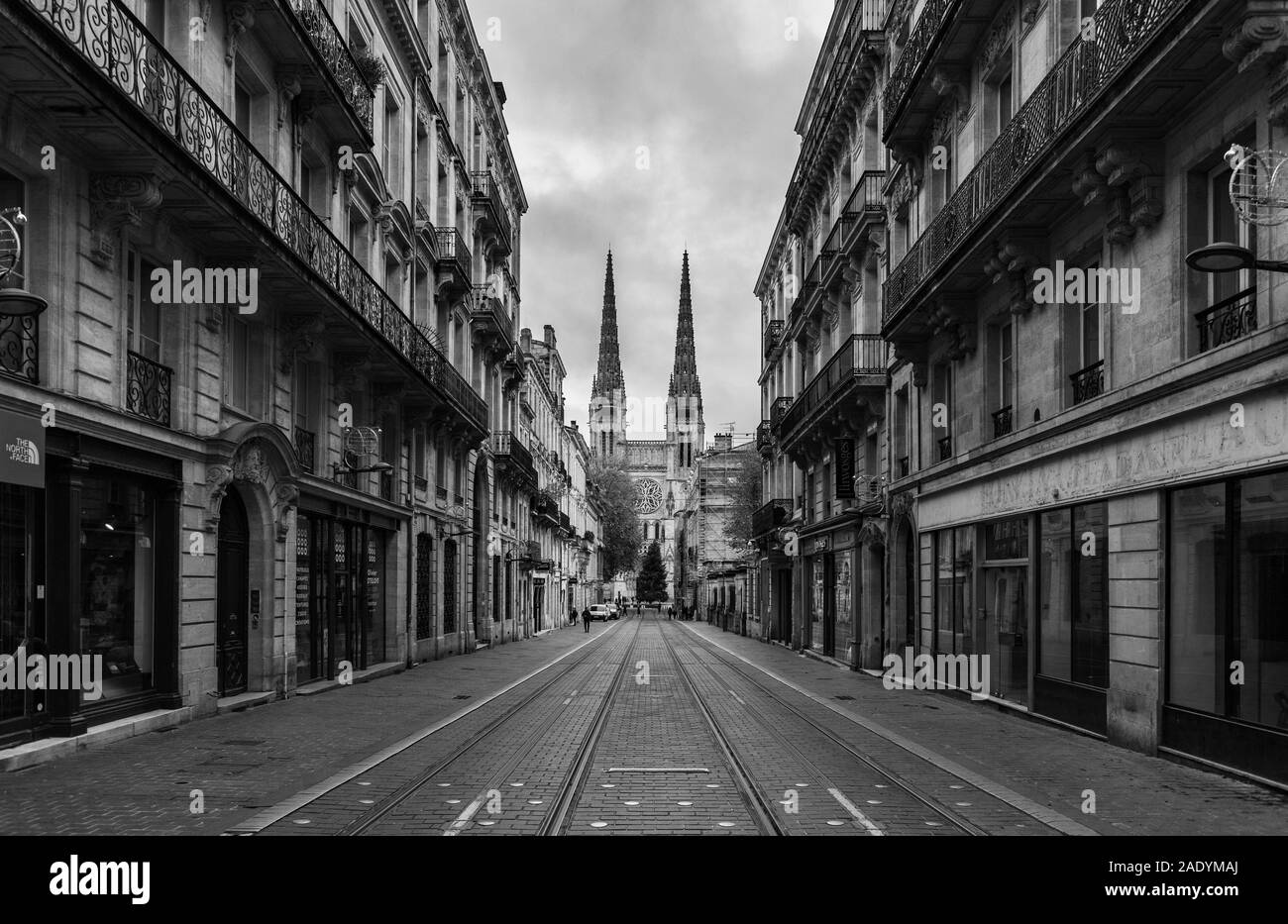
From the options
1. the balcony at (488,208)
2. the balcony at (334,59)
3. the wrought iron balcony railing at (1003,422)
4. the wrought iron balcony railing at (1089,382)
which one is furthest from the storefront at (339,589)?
the balcony at (488,208)

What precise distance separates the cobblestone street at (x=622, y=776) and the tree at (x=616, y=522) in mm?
89570

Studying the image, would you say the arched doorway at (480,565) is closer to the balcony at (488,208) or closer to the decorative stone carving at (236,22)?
the balcony at (488,208)

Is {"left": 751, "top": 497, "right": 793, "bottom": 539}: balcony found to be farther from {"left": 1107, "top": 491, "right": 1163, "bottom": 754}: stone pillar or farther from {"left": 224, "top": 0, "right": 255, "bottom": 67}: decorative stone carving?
{"left": 224, "top": 0, "right": 255, "bottom": 67}: decorative stone carving

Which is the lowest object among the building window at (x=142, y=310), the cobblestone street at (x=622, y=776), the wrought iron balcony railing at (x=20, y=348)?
the cobblestone street at (x=622, y=776)

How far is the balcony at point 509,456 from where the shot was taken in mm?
38938

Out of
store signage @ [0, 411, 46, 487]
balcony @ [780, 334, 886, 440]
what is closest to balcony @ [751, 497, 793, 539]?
balcony @ [780, 334, 886, 440]

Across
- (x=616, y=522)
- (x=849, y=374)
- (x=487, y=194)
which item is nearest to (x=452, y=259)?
(x=487, y=194)

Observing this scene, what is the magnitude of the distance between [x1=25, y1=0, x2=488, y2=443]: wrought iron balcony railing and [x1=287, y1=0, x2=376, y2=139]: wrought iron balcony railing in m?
2.67

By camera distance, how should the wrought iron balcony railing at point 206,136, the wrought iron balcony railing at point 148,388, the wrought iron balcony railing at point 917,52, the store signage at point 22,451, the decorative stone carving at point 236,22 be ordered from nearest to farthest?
the store signage at point 22,451 → the wrought iron balcony railing at point 206,136 → the wrought iron balcony railing at point 148,388 → the decorative stone carving at point 236,22 → the wrought iron balcony railing at point 917,52

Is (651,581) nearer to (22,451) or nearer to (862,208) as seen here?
(862,208)

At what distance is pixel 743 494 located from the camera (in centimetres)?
7056

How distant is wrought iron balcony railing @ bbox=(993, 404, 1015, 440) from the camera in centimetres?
1655

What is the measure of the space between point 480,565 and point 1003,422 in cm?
2230

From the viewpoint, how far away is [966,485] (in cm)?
1788
